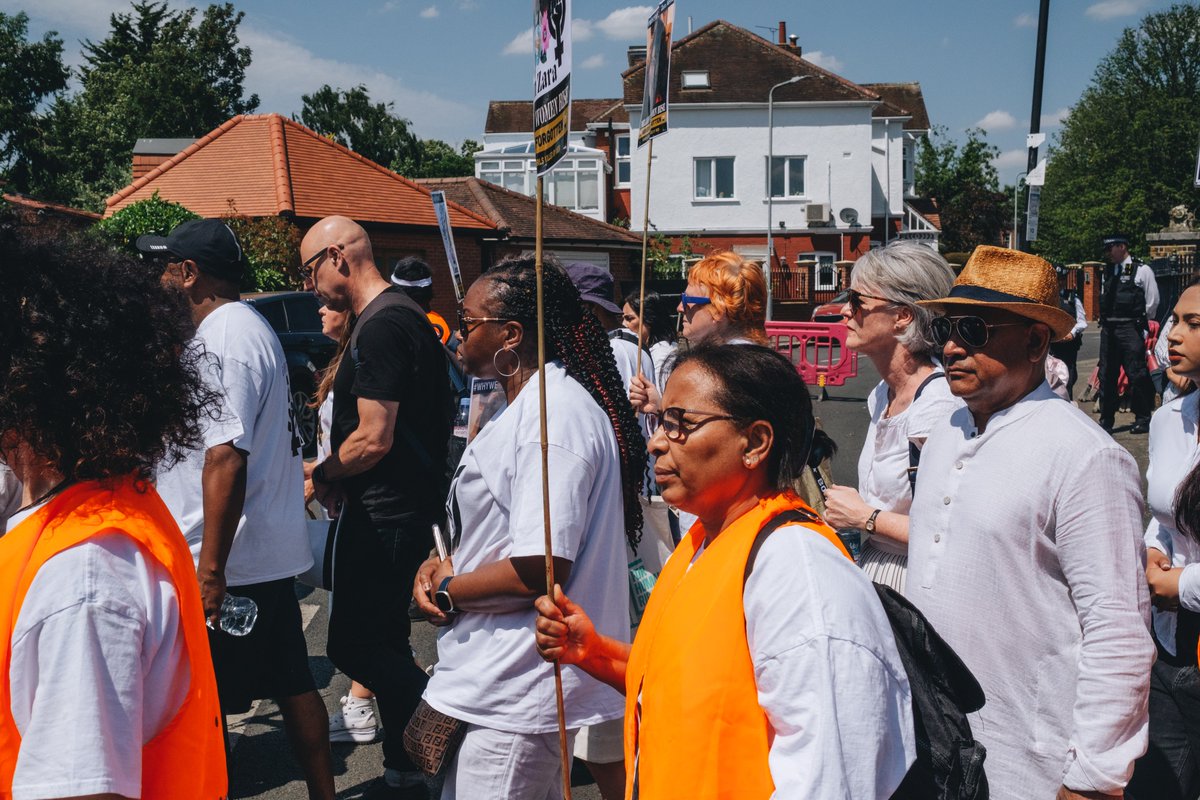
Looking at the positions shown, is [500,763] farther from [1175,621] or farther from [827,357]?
[827,357]

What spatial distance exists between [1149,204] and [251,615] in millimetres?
62635

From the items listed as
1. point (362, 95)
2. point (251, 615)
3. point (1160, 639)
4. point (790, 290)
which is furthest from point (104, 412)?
point (362, 95)

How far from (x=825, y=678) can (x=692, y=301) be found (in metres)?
3.07

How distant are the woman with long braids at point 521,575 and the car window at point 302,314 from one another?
38.1 ft

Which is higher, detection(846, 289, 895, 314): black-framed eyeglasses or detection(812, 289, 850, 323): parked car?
detection(846, 289, 895, 314): black-framed eyeglasses

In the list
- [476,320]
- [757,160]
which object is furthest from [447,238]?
[757,160]

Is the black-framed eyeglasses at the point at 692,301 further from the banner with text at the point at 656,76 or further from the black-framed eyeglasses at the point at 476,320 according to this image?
the black-framed eyeglasses at the point at 476,320

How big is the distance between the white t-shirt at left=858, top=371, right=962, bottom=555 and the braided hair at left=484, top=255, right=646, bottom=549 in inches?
30.4

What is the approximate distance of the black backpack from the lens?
1.79m

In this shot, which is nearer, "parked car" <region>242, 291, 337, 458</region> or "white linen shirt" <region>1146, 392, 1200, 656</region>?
"white linen shirt" <region>1146, 392, 1200, 656</region>

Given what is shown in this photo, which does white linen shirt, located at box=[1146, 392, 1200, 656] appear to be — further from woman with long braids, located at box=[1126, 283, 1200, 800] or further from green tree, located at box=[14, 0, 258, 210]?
green tree, located at box=[14, 0, 258, 210]

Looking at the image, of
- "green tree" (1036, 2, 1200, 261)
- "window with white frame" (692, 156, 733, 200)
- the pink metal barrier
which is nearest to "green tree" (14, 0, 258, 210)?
"window with white frame" (692, 156, 733, 200)

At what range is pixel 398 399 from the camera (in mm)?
3998

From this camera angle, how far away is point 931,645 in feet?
6.08
